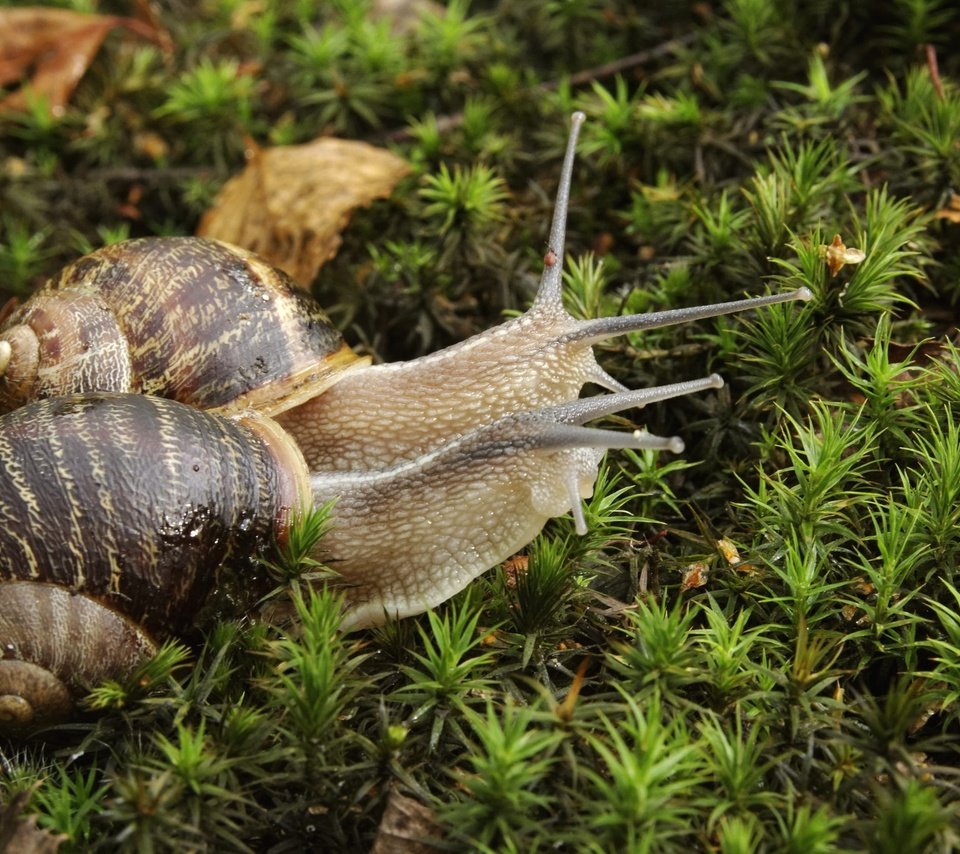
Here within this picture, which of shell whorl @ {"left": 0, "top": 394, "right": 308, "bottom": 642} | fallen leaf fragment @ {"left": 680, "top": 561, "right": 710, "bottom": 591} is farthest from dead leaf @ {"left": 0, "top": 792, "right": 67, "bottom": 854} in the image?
fallen leaf fragment @ {"left": 680, "top": 561, "right": 710, "bottom": 591}

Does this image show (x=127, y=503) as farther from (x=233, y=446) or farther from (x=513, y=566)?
(x=513, y=566)

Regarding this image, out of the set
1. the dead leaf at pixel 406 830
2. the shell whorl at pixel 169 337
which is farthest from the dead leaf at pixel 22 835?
the shell whorl at pixel 169 337

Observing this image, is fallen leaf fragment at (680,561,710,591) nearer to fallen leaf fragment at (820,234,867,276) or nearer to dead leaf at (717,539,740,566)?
dead leaf at (717,539,740,566)

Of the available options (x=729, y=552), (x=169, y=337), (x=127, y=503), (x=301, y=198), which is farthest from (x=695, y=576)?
(x=301, y=198)

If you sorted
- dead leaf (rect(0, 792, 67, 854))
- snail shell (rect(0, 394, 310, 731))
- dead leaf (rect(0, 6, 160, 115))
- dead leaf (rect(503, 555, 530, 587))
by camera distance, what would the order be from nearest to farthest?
1. dead leaf (rect(0, 792, 67, 854))
2. snail shell (rect(0, 394, 310, 731))
3. dead leaf (rect(503, 555, 530, 587))
4. dead leaf (rect(0, 6, 160, 115))

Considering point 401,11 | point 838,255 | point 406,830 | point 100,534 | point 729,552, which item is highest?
point 401,11
